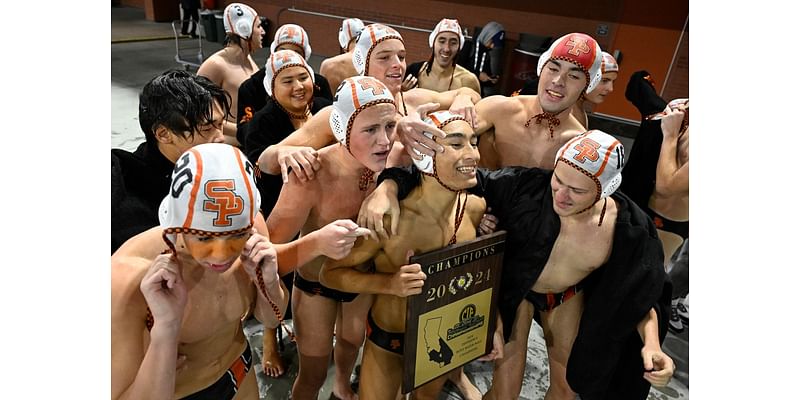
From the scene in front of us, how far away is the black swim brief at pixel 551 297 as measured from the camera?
2.55 m

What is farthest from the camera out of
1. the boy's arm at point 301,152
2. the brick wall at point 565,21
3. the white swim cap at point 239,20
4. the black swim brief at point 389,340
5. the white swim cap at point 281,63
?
the brick wall at point 565,21

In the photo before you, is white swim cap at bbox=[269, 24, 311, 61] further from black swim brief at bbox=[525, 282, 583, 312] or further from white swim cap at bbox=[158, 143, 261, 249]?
white swim cap at bbox=[158, 143, 261, 249]

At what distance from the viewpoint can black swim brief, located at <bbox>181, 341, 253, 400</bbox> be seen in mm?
1846

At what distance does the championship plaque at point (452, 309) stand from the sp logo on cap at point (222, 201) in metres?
0.83

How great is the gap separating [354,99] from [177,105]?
750mm

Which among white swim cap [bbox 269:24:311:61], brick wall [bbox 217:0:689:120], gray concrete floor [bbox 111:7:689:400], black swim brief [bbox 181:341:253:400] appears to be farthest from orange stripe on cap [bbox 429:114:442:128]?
brick wall [bbox 217:0:689:120]

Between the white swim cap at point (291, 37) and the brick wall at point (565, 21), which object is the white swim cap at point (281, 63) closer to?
the white swim cap at point (291, 37)

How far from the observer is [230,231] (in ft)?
4.71

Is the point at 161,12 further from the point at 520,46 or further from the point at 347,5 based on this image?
the point at 520,46

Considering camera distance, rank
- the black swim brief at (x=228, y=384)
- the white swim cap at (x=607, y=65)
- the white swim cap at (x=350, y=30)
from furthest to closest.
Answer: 1. the white swim cap at (x=350, y=30)
2. the white swim cap at (x=607, y=65)
3. the black swim brief at (x=228, y=384)

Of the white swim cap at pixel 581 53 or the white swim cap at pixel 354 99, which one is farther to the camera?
the white swim cap at pixel 581 53

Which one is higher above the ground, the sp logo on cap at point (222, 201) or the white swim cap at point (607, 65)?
the white swim cap at point (607, 65)

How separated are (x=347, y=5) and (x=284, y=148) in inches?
473

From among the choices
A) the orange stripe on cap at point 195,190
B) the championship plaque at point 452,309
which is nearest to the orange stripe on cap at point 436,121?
the championship plaque at point 452,309
